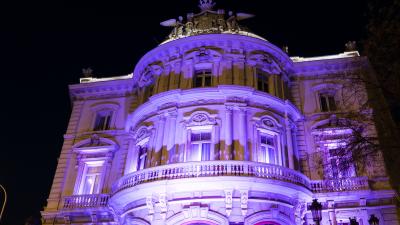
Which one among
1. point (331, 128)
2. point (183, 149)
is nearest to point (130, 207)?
point (183, 149)

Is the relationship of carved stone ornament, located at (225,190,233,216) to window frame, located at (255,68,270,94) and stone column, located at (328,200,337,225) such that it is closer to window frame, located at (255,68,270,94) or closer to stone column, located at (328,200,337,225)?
stone column, located at (328,200,337,225)

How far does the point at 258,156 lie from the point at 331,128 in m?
5.51

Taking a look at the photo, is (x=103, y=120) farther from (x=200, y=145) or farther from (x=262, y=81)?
(x=262, y=81)

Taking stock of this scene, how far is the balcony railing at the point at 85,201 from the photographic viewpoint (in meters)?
26.0

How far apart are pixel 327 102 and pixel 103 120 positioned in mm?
16154

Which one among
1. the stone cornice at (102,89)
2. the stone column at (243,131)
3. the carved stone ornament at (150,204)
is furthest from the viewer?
the stone cornice at (102,89)

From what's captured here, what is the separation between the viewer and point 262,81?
26.7 metres

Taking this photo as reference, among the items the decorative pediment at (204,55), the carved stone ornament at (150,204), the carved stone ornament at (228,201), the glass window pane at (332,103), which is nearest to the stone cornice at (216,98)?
the decorative pediment at (204,55)

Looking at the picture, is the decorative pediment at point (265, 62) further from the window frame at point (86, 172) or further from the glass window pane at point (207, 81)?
the window frame at point (86, 172)

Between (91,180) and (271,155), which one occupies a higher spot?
(271,155)

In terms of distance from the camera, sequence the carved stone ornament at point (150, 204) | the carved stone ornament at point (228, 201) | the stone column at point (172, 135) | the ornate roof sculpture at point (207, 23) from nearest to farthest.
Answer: the carved stone ornament at point (228, 201)
the carved stone ornament at point (150, 204)
the stone column at point (172, 135)
the ornate roof sculpture at point (207, 23)

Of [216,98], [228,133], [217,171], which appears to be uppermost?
[216,98]

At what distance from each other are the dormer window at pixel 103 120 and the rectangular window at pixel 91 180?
3.18 metres

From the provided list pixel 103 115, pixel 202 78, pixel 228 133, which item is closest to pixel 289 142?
pixel 228 133
